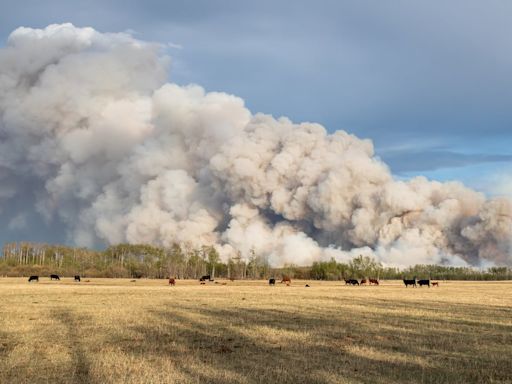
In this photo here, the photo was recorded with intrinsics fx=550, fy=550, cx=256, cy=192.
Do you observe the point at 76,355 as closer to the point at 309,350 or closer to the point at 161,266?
the point at 309,350

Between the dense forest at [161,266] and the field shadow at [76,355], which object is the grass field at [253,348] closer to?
the field shadow at [76,355]

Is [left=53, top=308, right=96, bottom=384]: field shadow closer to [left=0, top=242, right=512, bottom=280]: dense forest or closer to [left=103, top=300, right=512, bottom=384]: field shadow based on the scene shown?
[left=103, top=300, right=512, bottom=384]: field shadow

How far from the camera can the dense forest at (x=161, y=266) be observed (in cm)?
16112

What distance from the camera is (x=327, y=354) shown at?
15523mm

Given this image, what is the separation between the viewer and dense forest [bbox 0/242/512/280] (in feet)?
529

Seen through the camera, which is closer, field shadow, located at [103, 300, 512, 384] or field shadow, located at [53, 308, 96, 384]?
field shadow, located at [53, 308, 96, 384]

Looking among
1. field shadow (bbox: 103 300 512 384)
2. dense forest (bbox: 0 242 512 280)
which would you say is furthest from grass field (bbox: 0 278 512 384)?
dense forest (bbox: 0 242 512 280)

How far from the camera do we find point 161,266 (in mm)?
166375

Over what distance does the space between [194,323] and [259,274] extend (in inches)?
5832

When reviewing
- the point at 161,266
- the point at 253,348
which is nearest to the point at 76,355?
the point at 253,348

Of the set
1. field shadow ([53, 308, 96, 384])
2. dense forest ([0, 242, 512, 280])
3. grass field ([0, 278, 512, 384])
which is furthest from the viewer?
dense forest ([0, 242, 512, 280])

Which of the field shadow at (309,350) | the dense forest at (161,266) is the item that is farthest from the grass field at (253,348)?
the dense forest at (161,266)

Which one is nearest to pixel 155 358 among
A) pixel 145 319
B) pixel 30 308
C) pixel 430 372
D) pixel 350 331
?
pixel 430 372

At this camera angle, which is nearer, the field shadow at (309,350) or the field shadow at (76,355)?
the field shadow at (76,355)
